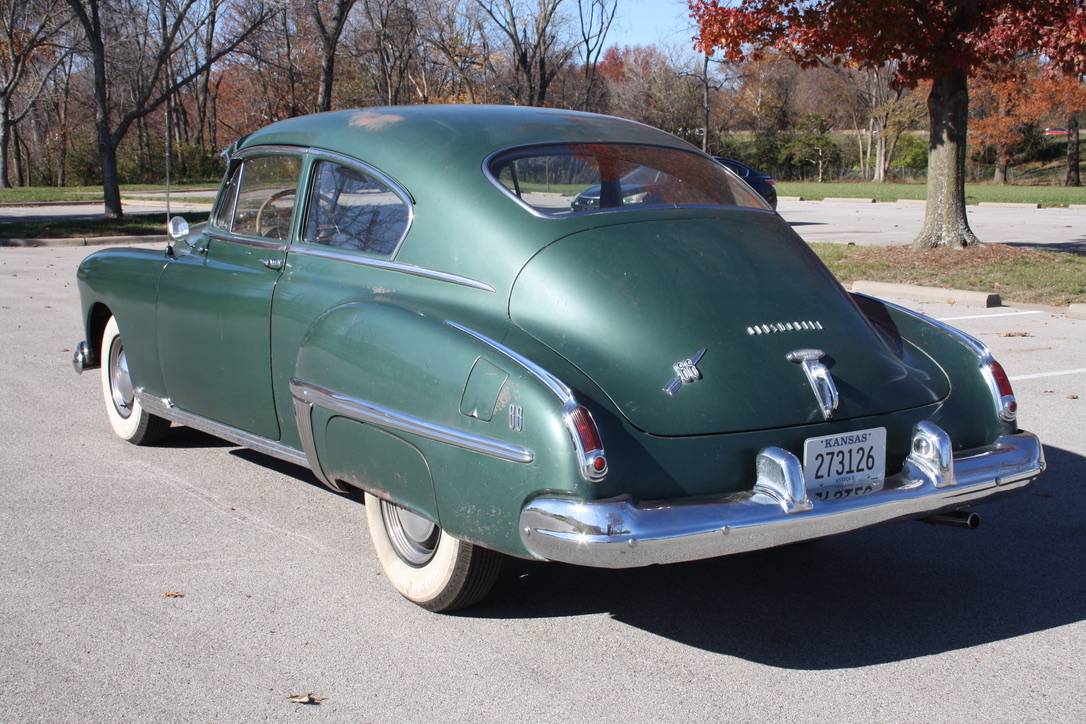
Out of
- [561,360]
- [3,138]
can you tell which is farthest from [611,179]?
[3,138]

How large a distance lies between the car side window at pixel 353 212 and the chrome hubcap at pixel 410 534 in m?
0.97

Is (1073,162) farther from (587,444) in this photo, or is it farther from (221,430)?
(587,444)

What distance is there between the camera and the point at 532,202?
4.08 meters

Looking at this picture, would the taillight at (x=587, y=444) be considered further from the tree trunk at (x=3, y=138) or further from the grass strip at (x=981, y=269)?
the tree trunk at (x=3, y=138)

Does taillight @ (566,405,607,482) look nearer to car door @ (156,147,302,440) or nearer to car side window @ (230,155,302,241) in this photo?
car door @ (156,147,302,440)

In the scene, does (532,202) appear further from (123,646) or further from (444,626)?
(123,646)

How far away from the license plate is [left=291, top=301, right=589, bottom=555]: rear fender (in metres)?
0.82

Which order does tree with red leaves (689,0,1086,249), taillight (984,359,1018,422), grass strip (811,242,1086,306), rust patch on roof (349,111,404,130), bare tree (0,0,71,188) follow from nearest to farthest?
taillight (984,359,1018,422)
rust patch on roof (349,111,404,130)
grass strip (811,242,1086,306)
tree with red leaves (689,0,1086,249)
bare tree (0,0,71,188)

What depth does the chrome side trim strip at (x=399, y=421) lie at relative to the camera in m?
3.37

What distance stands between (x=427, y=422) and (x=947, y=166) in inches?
479

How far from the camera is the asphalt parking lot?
3.33 meters

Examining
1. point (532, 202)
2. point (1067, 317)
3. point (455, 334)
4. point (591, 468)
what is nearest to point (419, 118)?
point (532, 202)

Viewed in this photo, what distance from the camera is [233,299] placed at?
4.74 metres

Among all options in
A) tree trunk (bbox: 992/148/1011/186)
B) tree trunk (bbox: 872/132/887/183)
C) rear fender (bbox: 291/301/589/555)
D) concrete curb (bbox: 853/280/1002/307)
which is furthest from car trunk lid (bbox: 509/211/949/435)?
tree trunk (bbox: 992/148/1011/186)
